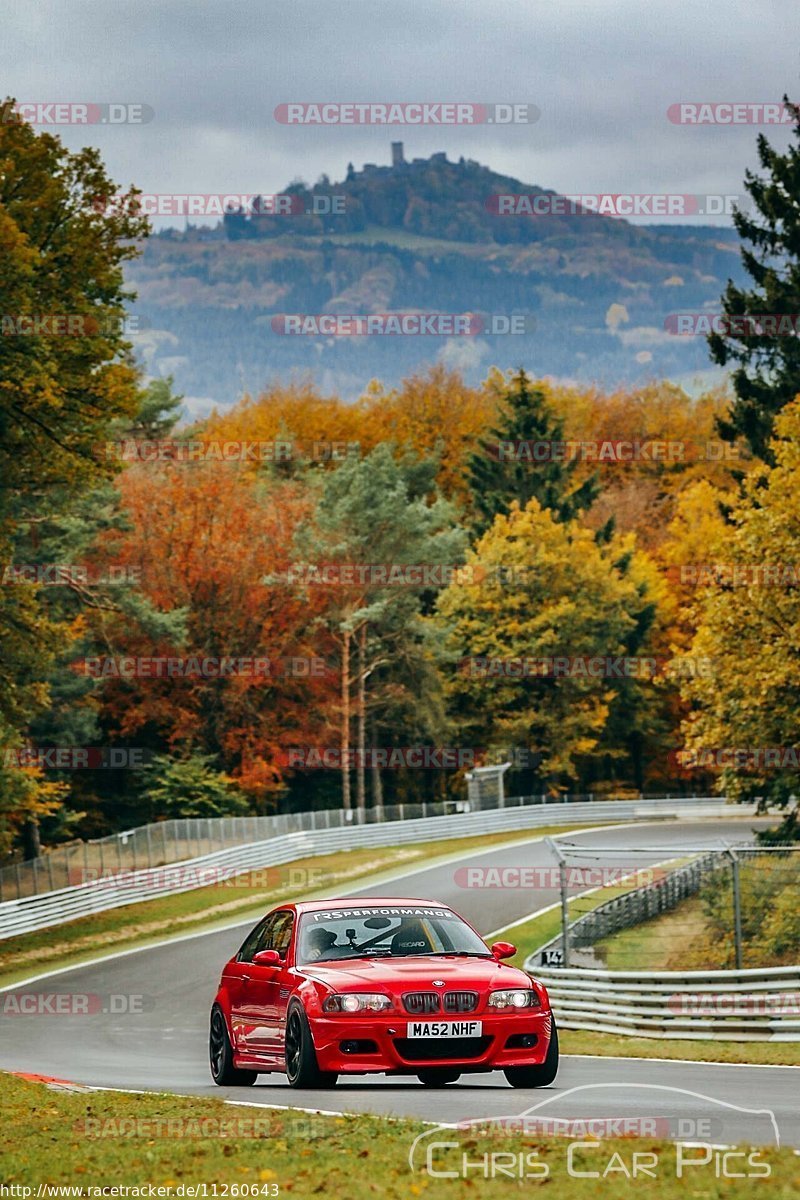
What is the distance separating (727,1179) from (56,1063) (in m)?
14.4

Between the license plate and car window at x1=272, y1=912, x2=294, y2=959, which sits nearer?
the license plate

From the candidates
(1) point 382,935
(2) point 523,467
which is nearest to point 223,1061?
(1) point 382,935

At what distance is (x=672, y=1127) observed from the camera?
35.6ft

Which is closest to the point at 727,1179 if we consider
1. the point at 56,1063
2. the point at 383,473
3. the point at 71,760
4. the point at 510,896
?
the point at 56,1063

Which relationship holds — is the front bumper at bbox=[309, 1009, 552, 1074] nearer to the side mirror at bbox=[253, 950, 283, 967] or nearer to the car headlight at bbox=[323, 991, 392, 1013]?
the car headlight at bbox=[323, 991, 392, 1013]

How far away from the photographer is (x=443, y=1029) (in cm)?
1238

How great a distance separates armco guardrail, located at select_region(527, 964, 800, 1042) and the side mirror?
8.34m

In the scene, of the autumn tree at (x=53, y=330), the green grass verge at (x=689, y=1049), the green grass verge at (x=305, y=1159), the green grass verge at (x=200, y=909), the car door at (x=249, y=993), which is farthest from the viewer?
the green grass verge at (x=200, y=909)

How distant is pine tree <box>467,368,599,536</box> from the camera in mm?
84938

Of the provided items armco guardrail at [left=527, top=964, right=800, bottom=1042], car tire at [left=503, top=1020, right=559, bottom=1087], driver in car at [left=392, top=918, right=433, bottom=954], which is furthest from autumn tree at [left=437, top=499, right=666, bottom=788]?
car tire at [left=503, top=1020, right=559, bottom=1087]

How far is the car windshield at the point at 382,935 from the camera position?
1366 centimetres

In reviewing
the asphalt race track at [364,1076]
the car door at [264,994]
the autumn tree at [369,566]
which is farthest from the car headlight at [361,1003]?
the autumn tree at [369,566]

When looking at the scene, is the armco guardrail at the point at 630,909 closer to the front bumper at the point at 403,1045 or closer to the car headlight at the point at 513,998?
the car headlight at the point at 513,998

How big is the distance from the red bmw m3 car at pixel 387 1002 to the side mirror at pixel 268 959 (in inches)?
0.6
